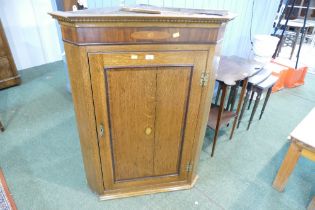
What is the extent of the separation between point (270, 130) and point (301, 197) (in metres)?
0.84

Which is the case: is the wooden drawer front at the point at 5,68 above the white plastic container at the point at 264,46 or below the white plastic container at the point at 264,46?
below

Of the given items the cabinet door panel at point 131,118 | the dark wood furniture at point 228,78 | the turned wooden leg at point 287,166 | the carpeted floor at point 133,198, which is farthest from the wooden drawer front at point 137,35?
the carpeted floor at point 133,198

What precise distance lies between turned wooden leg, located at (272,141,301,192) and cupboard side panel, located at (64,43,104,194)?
1.26 meters

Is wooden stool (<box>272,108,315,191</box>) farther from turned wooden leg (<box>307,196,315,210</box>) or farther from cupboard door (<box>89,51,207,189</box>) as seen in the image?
cupboard door (<box>89,51,207,189</box>)

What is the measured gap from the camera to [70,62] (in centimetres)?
101

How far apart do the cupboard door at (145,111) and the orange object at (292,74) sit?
8.06 ft

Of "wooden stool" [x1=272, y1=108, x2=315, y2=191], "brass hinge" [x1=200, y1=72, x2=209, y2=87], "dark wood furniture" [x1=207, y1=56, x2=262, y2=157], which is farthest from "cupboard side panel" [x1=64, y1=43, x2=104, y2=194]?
"wooden stool" [x1=272, y1=108, x2=315, y2=191]

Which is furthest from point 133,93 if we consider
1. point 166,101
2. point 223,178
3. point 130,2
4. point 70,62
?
point 223,178

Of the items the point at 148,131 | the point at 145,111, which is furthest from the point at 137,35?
the point at 148,131

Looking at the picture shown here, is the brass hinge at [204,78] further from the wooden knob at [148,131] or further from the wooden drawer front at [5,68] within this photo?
the wooden drawer front at [5,68]

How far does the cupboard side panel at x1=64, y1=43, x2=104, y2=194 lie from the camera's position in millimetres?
962

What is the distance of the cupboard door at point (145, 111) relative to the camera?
1019 mm

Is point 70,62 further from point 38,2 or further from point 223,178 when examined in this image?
point 38,2

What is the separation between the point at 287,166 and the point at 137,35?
138 centimetres
